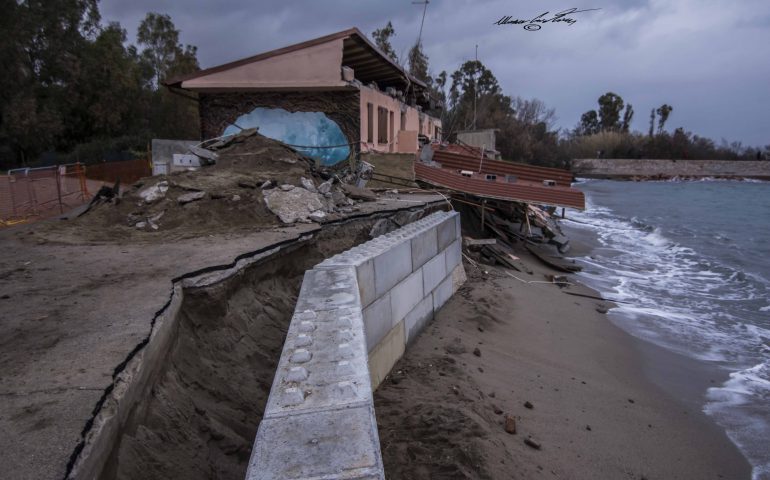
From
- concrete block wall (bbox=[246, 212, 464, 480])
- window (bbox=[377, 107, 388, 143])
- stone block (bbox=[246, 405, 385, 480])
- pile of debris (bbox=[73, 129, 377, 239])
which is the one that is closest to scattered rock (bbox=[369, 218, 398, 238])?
pile of debris (bbox=[73, 129, 377, 239])

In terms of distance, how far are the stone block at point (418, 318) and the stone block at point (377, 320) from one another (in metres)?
0.63

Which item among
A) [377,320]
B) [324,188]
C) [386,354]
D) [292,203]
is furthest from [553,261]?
[377,320]

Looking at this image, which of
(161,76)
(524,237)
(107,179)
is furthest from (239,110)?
(161,76)

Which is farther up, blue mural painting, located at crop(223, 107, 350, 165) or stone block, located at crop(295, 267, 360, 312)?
blue mural painting, located at crop(223, 107, 350, 165)

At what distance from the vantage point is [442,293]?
7.12 metres

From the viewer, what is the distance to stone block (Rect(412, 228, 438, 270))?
5.81 m

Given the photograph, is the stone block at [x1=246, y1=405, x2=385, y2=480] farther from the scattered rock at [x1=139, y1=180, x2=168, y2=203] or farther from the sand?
the scattered rock at [x1=139, y1=180, x2=168, y2=203]

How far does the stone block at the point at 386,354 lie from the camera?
14.5ft

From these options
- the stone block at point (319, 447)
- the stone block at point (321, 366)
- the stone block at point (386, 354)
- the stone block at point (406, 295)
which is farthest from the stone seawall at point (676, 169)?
the stone block at point (319, 447)

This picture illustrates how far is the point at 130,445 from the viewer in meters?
2.68

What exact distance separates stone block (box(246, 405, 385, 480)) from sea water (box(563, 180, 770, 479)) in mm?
4107

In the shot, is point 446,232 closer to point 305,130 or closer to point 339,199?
point 339,199

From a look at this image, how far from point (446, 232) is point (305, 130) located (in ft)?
35.3

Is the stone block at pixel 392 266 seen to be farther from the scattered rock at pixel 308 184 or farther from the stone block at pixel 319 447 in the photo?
the scattered rock at pixel 308 184
